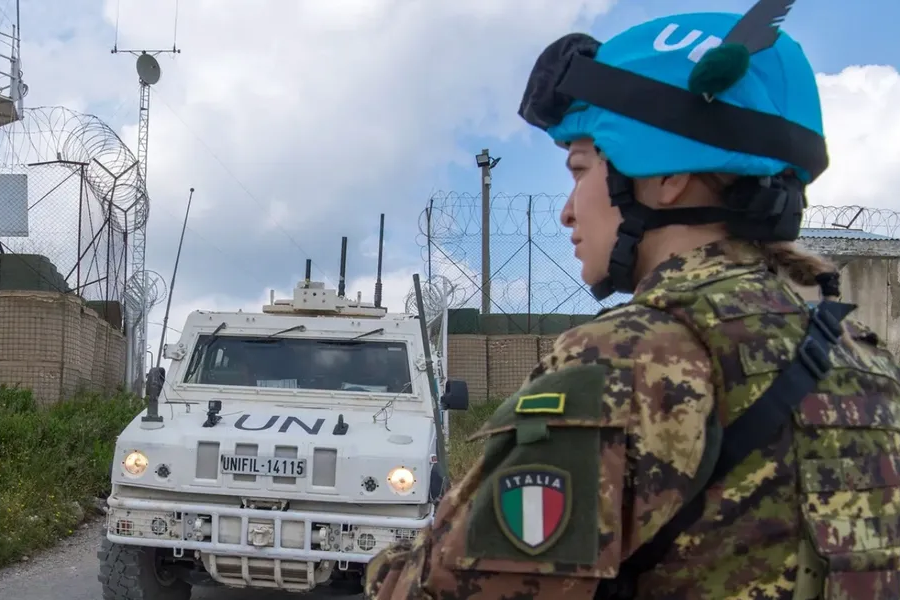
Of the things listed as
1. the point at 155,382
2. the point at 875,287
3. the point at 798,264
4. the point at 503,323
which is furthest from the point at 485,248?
the point at 798,264

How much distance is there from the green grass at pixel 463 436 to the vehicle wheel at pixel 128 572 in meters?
1.98

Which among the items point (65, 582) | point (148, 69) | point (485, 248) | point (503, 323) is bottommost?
point (65, 582)

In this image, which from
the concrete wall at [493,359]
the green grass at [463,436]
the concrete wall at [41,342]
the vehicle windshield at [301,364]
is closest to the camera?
the vehicle windshield at [301,364]

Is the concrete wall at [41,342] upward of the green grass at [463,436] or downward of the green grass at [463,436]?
upward

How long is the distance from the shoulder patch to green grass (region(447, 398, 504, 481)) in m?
4.77

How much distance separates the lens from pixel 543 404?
0.89 meters

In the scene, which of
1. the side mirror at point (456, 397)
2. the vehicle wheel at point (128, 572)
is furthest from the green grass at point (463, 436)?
the vehicle wheel at point (128, 572)

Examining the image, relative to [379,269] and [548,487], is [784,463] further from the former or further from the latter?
[379,269]

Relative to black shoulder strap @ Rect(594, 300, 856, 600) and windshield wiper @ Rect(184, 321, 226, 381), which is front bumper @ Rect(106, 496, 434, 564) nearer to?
windshield wiper @ Rect(184, 321, 226, 381)

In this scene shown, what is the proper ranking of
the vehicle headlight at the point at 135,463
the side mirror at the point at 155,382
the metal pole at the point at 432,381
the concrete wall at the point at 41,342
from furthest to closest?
the concrete wall at the point at 41,342
the side mirror at the point at 155,382
the vehicle headlight at the point at 135,463
the metal pole at the point at 432,381

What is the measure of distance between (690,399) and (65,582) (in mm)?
5828

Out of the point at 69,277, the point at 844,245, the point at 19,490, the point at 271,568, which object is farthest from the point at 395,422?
the point at 69,277

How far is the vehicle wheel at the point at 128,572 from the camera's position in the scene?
4527 mm

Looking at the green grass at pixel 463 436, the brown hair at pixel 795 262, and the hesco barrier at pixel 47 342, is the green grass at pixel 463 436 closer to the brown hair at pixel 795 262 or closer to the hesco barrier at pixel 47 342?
the hesco barrier at pixel 47 342
